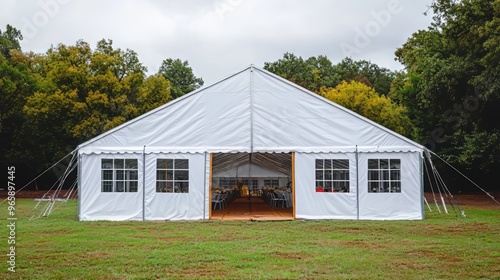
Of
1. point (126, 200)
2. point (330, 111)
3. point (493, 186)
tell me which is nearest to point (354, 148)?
point (330, 111)

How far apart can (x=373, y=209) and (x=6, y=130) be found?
2471 centimetres

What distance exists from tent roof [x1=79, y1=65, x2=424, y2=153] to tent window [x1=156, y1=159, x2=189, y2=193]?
40cm

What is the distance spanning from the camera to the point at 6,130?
32906 mm

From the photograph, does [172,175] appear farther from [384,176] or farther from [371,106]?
[371,106]

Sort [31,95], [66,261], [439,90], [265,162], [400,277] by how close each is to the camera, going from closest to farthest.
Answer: [400,277], [66,261], [439,90], [265,162], [31,95]

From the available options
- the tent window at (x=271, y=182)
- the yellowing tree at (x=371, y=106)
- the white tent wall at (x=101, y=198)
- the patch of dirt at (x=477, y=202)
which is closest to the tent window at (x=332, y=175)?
the white tent wall at (x=101, y=198)

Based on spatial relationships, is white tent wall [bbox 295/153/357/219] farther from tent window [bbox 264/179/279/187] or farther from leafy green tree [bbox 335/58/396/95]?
leafy green tree [bbox 335/58/396/95]

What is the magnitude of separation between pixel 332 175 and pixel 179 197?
441 cm

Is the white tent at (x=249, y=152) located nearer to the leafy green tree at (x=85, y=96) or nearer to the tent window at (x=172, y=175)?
the tent window at (x=172, y=175)

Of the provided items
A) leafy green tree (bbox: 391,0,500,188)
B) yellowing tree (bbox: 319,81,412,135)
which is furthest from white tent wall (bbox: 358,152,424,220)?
yellowing tree (bbox: 319,81,412,135)

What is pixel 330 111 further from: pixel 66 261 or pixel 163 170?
pixel 66 261

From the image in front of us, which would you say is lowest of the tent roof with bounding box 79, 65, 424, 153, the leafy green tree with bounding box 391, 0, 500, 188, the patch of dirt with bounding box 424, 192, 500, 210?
the patch of dirt with bounding box 424, 192, 500, 210

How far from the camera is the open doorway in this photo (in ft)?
61.3

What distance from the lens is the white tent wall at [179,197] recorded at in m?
16.0
